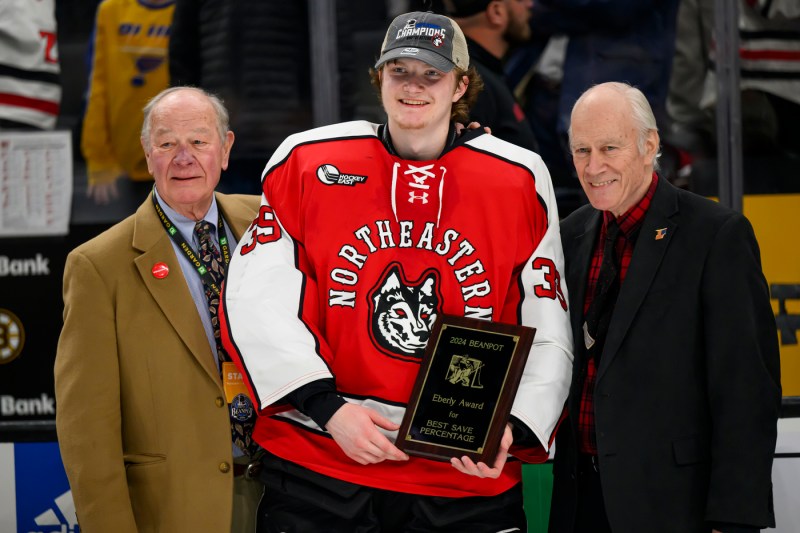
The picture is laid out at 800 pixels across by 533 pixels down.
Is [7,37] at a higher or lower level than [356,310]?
higher

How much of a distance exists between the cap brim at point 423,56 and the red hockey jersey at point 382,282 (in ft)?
0.72

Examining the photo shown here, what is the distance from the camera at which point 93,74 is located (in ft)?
11.9

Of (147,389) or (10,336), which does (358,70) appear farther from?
(10,336)

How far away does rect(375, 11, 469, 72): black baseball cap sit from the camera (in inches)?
92.0

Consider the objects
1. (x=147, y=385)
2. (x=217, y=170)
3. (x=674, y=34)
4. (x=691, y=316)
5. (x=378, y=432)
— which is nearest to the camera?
(x=378, y=432)

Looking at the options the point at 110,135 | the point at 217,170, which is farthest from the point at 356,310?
the point at 110,135

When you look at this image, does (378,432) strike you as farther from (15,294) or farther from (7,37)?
(7,37)

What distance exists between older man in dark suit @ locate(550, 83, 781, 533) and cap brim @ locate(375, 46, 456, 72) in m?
0.43

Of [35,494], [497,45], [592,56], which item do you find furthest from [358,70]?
[35,494]

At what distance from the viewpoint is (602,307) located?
2475 mm

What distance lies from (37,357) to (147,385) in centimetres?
132

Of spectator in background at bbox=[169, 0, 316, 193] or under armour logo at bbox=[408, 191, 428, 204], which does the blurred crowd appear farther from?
under armour logo at bbox=[408, 191, 428, 204]

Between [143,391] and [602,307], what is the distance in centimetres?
128

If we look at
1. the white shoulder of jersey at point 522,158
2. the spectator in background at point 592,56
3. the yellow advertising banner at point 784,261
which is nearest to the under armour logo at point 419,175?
the white shoulder of jersey at point 522,158
